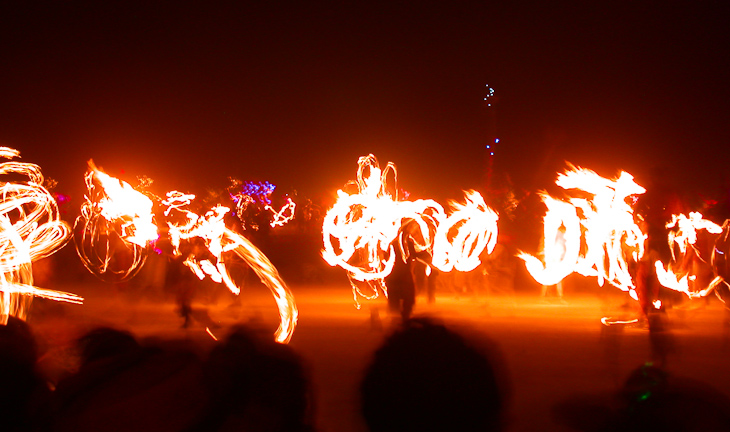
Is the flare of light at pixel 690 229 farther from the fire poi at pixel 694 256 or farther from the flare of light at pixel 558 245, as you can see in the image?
the flare of light at pixel 558 245

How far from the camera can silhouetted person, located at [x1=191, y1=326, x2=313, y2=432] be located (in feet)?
7.22

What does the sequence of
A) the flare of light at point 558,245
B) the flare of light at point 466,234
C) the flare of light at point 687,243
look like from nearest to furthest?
the flare of light at point 558,245
the flare of light at point 687,243
the flare of light at point 466,234

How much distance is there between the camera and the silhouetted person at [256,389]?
220 centimetres

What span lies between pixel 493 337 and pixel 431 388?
7203mm

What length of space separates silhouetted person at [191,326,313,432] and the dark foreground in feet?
0.61

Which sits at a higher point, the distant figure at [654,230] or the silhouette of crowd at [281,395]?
the distant figure at [654,230]

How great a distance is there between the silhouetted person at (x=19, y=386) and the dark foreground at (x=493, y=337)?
20 centimetres

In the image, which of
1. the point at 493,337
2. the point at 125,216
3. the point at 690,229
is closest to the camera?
the point at 493,337

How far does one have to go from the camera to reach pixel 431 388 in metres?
2.22

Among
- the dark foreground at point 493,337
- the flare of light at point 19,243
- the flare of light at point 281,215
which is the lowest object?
the dark foreground at point 493,337

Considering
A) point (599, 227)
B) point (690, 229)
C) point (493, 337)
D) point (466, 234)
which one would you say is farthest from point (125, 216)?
point (690, 229)

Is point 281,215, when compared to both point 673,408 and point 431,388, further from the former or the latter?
point 673,408

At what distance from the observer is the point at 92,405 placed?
212cm

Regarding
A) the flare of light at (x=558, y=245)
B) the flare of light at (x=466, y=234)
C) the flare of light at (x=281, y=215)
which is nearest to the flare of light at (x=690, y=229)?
the flare of light at (x=558, y=245)
